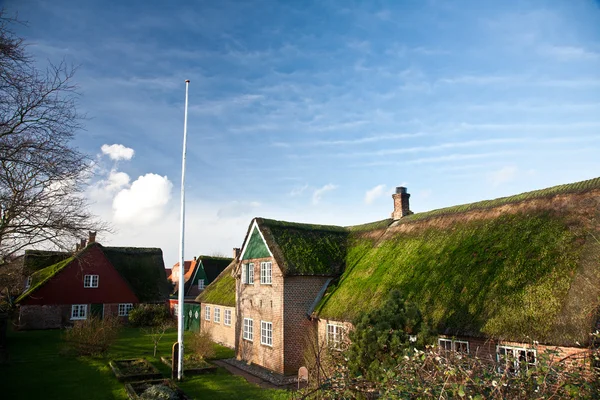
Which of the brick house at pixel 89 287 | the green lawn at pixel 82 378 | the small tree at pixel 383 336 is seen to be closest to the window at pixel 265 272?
the green lawn at pixel 82 378

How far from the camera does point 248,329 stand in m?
23.0

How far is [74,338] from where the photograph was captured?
23516mm

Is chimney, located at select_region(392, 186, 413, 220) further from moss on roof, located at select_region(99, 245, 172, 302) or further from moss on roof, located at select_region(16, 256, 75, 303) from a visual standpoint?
moss on roof, located at select_region(99, 245, 172, 302)

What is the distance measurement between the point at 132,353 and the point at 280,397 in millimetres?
13594

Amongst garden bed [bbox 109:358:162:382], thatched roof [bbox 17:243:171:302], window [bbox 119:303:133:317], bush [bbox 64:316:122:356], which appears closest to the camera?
garden bed [bbox 109:358:162:382]

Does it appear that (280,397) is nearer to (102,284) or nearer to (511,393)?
(511,393)

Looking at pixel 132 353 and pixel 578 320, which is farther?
pixel 132 353

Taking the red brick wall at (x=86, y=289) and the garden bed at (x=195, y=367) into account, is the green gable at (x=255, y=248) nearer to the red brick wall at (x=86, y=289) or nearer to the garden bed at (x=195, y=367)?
the garden bed at (x=195, y=367)

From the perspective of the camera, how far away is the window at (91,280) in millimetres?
38344

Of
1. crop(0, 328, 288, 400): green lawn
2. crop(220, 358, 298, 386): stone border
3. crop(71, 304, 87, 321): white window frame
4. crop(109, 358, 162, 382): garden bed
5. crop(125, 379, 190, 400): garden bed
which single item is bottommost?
crop(220, 358, 298, 386): stone border

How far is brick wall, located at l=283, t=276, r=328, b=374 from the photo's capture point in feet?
64.2

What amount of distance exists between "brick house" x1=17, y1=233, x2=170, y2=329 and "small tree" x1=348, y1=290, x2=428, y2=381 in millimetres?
30862

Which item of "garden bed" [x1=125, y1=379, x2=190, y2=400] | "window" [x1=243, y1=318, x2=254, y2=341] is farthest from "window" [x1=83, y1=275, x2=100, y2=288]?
"garden bed" [x1=125, y1=379, x2=190, y2=400]

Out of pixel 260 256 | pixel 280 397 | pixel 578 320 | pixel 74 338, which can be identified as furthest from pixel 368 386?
pixel 74 338
